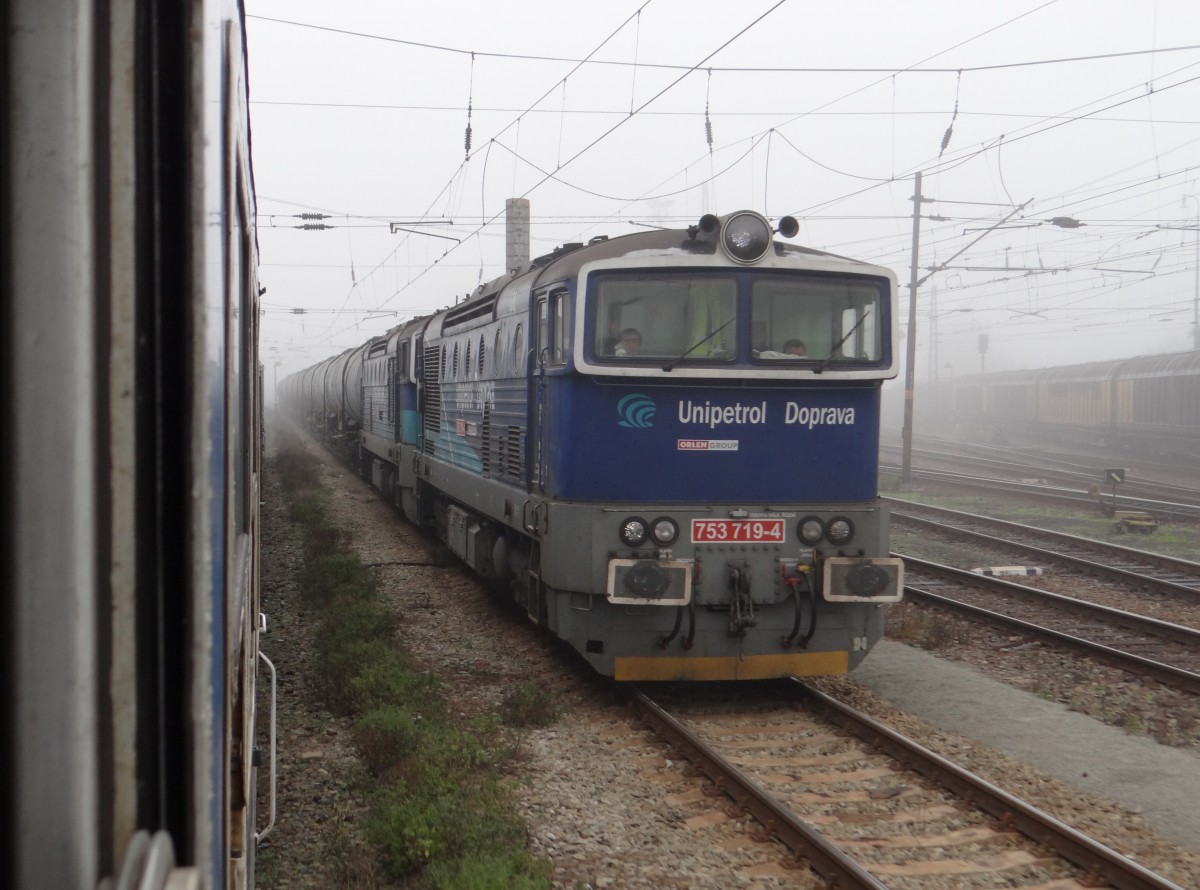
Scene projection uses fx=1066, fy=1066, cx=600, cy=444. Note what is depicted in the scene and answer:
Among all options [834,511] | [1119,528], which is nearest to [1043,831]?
[834,511]

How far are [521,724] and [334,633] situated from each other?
277cm

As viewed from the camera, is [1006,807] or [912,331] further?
[912,331]

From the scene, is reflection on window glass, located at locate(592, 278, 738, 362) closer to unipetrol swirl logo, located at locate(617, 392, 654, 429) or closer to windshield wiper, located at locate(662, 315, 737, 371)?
windshield wiper, located at locate(662, 315, 737, 371)

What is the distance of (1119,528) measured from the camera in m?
17.1

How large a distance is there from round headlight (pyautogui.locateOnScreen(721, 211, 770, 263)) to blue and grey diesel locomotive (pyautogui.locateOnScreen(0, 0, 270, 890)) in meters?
6.27

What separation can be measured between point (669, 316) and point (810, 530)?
1.78m

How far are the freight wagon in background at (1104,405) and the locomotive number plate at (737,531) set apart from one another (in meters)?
26.5

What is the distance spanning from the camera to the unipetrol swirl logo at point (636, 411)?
7367 millimetres

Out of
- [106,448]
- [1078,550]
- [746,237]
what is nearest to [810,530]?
[746,237]

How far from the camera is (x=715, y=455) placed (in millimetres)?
7449

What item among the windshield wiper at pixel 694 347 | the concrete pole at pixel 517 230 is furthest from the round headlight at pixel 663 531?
the concrete pole at pixel 517 230

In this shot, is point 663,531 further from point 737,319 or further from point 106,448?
point 106,448

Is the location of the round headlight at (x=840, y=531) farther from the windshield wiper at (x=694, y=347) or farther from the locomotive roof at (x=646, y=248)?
the locomotive roof at (x=646, y=248)

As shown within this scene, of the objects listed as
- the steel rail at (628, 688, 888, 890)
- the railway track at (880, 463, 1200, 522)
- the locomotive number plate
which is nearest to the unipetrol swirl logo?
the locomotive number plate
